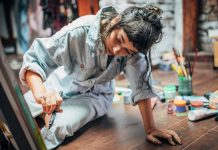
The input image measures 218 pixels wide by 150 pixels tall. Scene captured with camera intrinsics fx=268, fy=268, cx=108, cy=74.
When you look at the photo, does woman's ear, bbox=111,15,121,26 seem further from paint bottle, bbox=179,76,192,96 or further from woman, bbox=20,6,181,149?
paint bottle, bbox=179,76,192,96

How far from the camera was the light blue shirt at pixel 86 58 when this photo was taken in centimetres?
97

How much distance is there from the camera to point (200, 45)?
2.80 meters

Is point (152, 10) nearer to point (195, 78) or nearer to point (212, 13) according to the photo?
point (195, 78)

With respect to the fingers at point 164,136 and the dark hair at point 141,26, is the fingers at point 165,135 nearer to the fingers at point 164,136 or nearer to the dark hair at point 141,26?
the fingers at point 164,136

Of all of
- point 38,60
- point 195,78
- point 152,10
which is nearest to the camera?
point 152,10

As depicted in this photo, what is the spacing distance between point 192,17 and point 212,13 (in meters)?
0.20

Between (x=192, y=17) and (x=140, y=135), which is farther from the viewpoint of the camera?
(x=192, y=17)

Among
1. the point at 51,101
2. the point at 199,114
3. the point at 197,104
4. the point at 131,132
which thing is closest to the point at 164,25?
the point at 197,104

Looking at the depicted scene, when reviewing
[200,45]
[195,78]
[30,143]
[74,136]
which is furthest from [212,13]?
[30,143]

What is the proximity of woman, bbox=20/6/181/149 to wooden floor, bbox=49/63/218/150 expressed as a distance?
4 centimetres

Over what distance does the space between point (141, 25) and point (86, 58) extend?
1.04ft

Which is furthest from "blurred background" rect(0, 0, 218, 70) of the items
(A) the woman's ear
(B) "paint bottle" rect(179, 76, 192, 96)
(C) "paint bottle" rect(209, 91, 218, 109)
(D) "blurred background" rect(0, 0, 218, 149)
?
(A) the woman's ear

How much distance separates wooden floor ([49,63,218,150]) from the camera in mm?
919

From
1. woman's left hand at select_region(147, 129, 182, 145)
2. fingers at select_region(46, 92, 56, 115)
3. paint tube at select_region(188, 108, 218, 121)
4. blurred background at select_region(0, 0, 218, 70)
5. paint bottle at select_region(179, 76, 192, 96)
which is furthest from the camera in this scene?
blurred background at select_region(0, 0, 218, 70)
